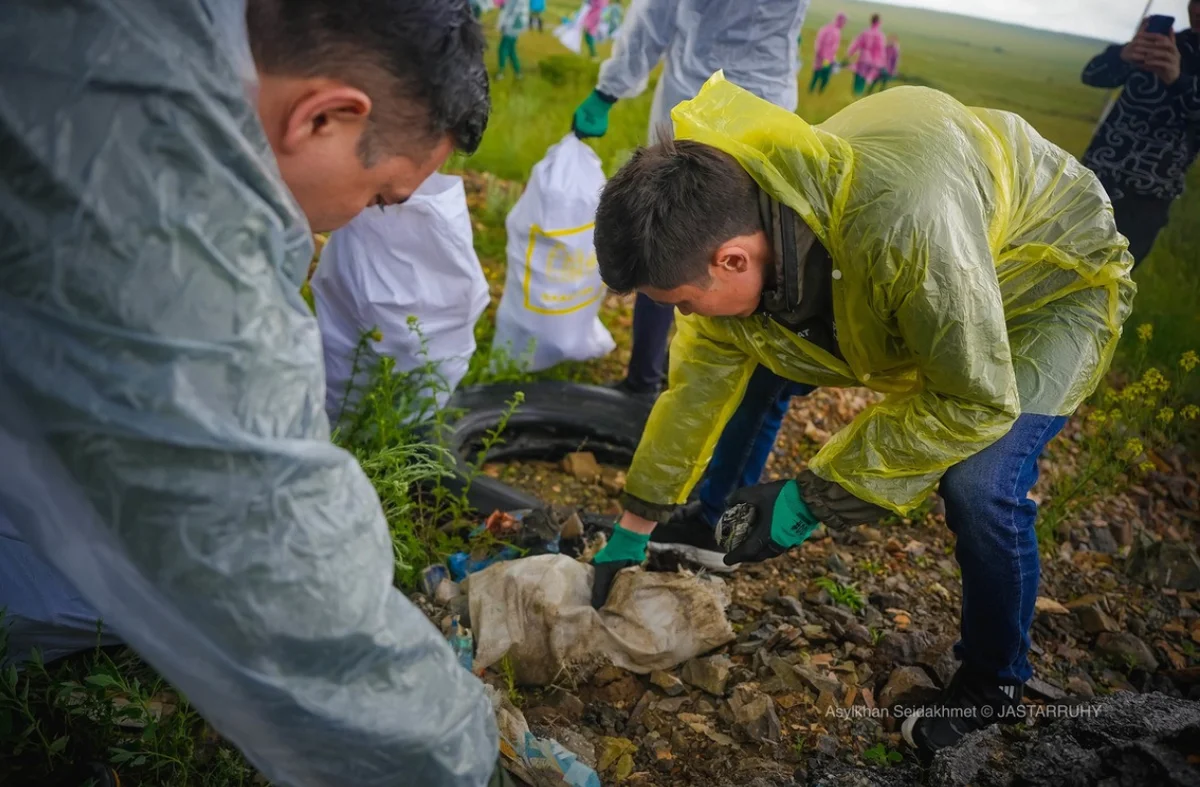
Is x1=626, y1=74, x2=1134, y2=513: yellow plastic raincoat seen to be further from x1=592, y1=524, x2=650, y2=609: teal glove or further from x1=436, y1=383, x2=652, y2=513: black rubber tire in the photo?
x1=436, y1=383, x2=652, y2=513: black rubber tire

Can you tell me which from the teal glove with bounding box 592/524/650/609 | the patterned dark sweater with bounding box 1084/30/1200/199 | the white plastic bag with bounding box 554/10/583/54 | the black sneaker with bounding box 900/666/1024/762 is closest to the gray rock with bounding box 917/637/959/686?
the black sneaker with bounding box 900/666/1024/762

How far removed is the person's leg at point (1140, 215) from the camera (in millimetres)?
3402

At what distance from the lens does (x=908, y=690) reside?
187 centimetres

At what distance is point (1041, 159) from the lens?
5.23 feet

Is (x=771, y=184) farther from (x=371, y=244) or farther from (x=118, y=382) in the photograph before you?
(x=371, y=244)

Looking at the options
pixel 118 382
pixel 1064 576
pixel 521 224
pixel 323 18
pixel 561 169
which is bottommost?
pixel 1064 576

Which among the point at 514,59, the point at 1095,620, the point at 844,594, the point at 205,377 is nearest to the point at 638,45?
the point at 514,59

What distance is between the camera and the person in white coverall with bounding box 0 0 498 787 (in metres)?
0.69

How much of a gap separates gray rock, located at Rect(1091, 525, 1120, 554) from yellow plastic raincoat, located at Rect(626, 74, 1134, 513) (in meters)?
1.41

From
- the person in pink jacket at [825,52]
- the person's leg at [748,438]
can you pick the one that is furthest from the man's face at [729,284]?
the person in pink jacket at [825,52]

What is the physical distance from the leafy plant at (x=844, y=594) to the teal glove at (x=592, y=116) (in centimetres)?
169

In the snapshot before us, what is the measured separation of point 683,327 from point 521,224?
1.17 metres

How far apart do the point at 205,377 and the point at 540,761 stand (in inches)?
39.2

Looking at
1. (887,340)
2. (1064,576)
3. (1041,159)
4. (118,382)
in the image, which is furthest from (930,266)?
(1064,576)
